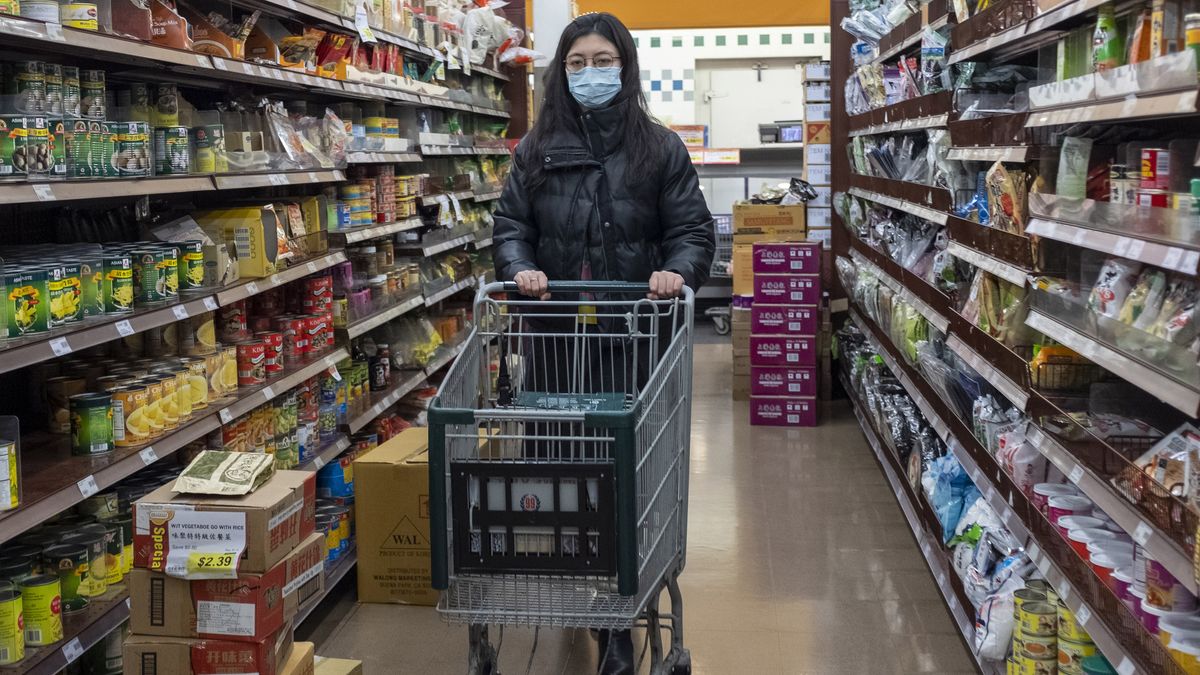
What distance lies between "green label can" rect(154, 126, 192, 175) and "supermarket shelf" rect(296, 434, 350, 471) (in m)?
1.26

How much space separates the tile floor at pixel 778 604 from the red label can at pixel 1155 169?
1.78 metres

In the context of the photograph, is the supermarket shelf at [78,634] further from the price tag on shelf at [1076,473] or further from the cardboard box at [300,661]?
the price tag on shelf at [1076,473]

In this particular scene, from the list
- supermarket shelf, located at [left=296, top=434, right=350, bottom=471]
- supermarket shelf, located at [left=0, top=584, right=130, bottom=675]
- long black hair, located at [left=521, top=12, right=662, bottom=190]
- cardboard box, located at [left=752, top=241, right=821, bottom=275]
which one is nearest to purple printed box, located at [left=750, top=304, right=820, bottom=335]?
cardboard box, located at [left=752, top=241, right=821, bottom=275]

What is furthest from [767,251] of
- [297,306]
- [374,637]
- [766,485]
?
[374,637]

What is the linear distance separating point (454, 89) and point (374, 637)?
3.72 m

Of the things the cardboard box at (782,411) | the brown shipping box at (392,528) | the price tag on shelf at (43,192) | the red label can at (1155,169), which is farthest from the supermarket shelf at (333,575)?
the cardboard box at (782,411)

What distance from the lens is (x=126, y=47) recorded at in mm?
2986

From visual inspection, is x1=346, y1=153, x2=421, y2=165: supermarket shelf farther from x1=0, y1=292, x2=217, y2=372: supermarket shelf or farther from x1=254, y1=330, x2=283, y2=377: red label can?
x1=0, y1=292, x2=217, y2=372: supermarket shelf

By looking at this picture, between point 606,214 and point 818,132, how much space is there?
Result: 567 centimetres

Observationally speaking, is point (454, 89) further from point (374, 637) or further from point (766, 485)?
point (374, 637)

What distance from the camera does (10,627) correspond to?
267 centimetres

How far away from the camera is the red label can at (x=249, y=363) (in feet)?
13.0

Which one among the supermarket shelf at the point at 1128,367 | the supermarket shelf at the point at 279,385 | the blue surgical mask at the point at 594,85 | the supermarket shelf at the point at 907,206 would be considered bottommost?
the supermarket shelf at the point at 279,385

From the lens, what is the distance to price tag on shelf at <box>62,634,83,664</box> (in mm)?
2807
